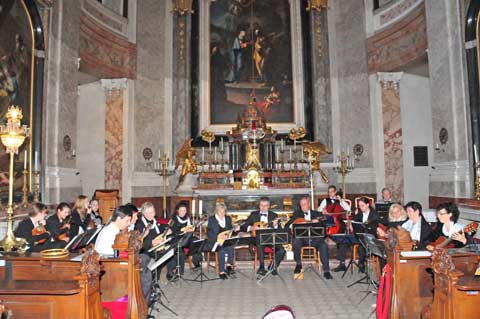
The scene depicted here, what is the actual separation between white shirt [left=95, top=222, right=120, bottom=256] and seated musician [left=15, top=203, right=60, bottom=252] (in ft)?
4.12

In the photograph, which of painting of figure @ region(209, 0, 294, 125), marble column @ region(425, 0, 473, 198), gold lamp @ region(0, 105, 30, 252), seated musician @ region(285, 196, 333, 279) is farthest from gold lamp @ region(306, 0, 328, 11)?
gold lamp @ region(0, 105, 30, 252)

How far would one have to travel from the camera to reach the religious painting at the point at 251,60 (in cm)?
1491

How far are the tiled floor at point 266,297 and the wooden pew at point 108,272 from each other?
818 millimetres

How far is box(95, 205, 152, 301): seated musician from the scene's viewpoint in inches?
223

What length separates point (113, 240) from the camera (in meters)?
5.69

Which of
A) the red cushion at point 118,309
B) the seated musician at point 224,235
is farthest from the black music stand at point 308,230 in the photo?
the red cushion at point 118,309

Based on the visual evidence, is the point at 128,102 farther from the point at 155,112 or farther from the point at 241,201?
the point at 241,201

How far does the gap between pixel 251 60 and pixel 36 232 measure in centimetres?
1034

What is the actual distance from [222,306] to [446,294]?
326cm

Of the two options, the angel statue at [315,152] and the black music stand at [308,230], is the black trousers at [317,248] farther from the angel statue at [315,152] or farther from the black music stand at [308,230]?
the angel statue at [315,152]

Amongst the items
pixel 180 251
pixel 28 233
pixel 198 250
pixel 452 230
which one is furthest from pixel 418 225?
pixel 28 233

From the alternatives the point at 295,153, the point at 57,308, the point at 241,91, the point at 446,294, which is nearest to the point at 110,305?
the point at 57,308

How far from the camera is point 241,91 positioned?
49.2 feet

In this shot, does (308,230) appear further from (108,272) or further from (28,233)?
(28,233)
